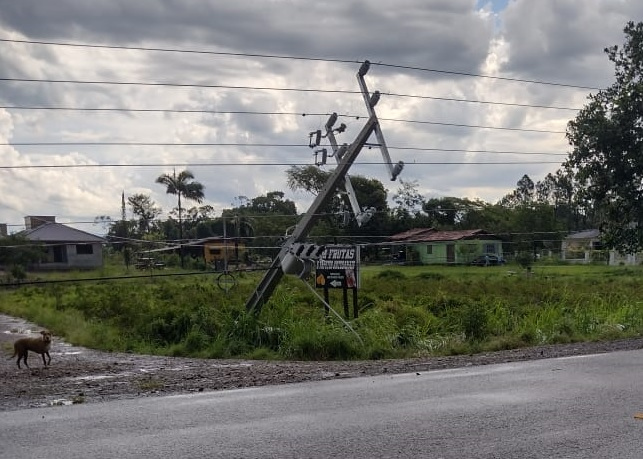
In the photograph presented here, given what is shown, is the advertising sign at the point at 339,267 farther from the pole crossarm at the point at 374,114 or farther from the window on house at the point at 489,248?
the window on house at the point at 489,248

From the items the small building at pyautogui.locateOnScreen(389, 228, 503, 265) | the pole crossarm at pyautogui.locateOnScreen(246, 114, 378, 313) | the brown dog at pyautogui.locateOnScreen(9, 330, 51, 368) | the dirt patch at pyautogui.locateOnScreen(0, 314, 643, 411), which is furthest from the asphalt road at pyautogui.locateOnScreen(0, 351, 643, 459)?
the small building at pyautogui.locateOnScreen(389, 228, 503, 265)

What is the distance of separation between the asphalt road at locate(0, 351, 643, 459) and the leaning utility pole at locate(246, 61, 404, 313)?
7.91 metres

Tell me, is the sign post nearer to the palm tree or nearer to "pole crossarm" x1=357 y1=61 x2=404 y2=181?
"pole crossarm" x1=357 y1=61 x2=404 y2=181

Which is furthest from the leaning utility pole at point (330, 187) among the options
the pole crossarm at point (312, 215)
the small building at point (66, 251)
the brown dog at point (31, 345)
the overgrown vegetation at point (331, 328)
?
the small building at point (66, 251)

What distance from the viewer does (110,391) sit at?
380 inches

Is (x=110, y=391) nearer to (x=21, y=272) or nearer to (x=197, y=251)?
(x=21, y=272)

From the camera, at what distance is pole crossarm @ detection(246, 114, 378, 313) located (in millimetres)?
17703

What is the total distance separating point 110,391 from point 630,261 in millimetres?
57464

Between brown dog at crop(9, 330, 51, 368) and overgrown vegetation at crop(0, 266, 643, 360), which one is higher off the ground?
brown dog at crop(9, 330, 51, 368)

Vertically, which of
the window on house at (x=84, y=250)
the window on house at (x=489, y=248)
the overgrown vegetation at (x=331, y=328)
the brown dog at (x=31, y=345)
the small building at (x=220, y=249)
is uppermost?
the window on house at (x=84, y=250)

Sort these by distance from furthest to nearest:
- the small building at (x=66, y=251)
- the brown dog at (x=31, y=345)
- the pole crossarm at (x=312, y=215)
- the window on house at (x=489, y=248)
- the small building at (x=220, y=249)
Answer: the small building at (x=66, y=251)
the window on house at (x=489, y=248)
the small building at (x=220, y=249)
the pole crossarm at (x=312, y=215)
the brown dog at (x=31, y=345)

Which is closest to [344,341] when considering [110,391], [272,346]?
[272,346]

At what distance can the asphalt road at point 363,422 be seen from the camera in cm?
650

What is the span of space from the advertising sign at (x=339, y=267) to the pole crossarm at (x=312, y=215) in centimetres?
141
